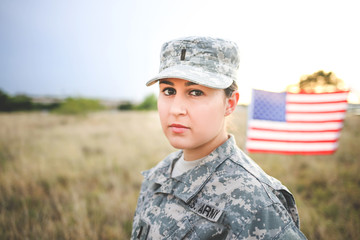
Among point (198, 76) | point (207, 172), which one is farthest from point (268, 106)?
point (198, 76)

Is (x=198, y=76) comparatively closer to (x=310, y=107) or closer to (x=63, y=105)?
(x=310, y=107)

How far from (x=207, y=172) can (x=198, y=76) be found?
2.24 feet

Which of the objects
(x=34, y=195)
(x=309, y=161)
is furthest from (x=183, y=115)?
(x=309, y=161)

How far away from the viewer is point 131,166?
568 cm

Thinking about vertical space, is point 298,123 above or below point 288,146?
above

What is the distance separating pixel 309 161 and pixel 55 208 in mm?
6995

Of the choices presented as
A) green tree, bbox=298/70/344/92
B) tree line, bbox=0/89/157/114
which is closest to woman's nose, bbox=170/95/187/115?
green tree, bbox=298/70/344/92

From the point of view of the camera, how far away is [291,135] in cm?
344

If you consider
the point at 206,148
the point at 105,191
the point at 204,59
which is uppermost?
the point at 204,59

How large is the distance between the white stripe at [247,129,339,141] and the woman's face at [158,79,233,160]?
95.6 inches

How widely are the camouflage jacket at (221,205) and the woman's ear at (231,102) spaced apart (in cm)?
25

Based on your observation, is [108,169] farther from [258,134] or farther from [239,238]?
[239,238]

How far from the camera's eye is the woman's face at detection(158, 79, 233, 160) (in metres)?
1.16

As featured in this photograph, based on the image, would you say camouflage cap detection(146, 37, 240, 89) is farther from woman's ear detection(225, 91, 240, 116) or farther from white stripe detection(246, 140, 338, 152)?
white stripe detection(246, 140, 338, 152)
